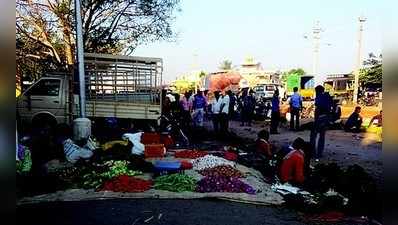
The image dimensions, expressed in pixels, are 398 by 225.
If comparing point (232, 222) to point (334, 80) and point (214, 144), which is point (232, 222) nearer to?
point (214, 144)

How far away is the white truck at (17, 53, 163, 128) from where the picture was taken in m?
12.2

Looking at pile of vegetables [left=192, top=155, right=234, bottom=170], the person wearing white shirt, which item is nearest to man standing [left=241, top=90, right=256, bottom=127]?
the person wearing white shirt

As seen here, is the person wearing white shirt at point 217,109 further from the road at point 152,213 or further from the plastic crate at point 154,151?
the road at point 152,213

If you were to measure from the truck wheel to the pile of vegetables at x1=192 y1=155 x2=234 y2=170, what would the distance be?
16.6 feet

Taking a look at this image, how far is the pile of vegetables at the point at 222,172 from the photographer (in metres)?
7.80

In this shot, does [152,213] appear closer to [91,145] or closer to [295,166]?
[295,166]

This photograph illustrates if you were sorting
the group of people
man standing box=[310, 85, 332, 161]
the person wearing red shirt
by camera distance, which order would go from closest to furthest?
the person wearing red shirt < man standing box=[310, 85, 332, 161] < the group of people

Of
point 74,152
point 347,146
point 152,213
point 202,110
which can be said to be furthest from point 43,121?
point 347,146

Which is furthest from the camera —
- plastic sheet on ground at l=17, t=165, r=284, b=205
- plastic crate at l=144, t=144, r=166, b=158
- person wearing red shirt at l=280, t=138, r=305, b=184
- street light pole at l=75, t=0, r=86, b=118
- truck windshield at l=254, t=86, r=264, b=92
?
truck windshield at l=254, t=86, r=264, b=92

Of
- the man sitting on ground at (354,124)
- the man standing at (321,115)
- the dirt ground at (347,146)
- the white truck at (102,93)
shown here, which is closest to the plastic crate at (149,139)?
the white truck at (102,93)

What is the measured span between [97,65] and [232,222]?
28.0ft

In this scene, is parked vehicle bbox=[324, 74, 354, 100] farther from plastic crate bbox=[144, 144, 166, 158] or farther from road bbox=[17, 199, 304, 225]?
road bbox=[17, 199, 304, 225]

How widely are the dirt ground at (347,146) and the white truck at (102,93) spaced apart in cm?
406
